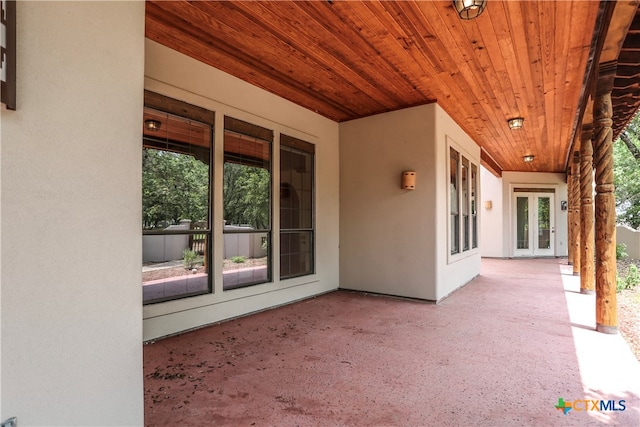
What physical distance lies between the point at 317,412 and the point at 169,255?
7.30 ft

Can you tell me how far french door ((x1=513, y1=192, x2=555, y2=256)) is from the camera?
10664mm

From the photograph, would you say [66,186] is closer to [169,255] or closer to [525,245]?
[169,255]

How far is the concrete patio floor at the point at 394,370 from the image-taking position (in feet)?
6.59

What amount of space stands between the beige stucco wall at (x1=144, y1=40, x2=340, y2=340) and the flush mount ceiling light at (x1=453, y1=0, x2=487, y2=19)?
2.50m

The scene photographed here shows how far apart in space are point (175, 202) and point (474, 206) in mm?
6175

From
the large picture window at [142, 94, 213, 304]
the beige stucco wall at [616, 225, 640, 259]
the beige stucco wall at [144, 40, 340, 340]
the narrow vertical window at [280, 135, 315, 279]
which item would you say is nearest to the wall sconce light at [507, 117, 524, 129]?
the beige stucco wall at [144, 40, 340, 340]

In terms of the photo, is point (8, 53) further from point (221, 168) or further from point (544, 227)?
point (544, 227)

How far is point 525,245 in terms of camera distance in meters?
10.7

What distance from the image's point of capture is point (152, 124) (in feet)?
10.7

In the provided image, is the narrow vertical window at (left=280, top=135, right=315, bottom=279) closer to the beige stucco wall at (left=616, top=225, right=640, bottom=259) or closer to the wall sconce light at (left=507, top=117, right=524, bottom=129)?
the wall sconce light at (left=507, top=117, right=524, bottom=129)

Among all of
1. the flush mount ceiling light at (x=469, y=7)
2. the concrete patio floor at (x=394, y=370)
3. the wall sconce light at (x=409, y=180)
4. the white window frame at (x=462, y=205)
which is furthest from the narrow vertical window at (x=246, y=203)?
the white window frame at (x=462, y=205)

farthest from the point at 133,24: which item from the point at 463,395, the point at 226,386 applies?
the point at 463,395

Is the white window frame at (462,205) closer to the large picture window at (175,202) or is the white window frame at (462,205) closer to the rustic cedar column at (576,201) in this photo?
the rustic cedar column at (576,201)

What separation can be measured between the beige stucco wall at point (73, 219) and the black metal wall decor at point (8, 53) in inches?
1.2
